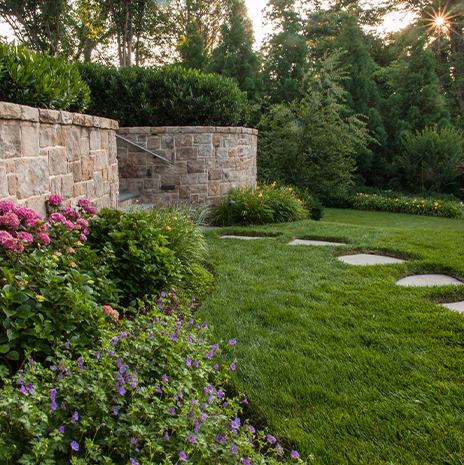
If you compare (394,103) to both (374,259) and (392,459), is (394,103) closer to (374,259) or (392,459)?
(374,259)

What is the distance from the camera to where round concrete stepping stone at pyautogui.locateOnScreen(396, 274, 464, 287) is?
3684 mm

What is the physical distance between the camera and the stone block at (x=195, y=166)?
22.6ft

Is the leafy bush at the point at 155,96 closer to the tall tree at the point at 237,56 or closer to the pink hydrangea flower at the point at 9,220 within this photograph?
Answer: the pink hydrangea flower at the point at 9,220

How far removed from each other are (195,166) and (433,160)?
24.6 feet

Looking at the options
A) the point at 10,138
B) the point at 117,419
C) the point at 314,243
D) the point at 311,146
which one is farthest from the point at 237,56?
the point at 117,419

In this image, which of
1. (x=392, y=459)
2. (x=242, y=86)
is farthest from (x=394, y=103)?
(x=392, y=459)

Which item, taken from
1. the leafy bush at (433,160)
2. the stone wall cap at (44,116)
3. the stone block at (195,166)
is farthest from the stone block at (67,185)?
the leafy bush at (433,160)

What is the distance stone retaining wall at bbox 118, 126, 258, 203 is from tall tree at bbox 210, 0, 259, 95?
5325mm

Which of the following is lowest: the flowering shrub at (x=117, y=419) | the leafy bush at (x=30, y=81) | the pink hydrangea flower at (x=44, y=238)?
the flowering shrub at (x=117, y=419)

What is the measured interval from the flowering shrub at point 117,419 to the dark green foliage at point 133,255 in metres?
1.18

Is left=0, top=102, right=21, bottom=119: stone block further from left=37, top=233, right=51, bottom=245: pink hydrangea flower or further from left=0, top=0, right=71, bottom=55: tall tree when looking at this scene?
left=0, top=0, right=71, bottom=55: tall tree

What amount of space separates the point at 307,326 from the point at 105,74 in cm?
543

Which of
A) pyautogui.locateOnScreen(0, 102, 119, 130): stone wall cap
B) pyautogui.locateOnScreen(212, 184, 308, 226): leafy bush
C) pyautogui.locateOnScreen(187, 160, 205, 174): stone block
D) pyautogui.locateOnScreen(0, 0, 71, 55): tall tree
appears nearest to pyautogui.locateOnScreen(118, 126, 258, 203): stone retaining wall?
pyautogui.locateOnScreen(187, 160, 205, 174): stone block

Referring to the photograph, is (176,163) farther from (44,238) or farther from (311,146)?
(311,146)
